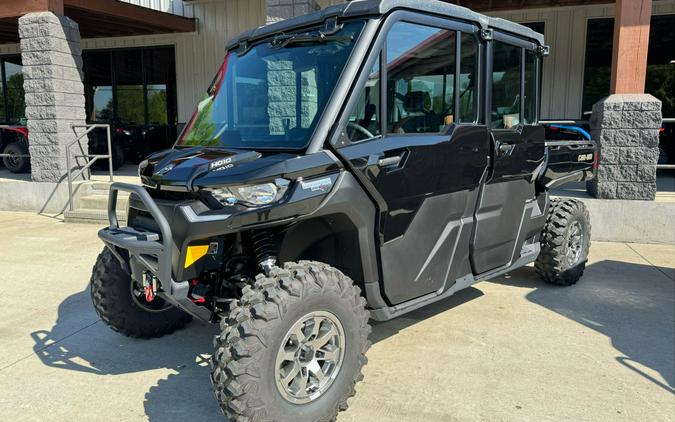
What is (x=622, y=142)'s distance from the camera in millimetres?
7465

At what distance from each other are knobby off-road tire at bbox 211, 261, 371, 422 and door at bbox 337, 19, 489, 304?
16.9 inches

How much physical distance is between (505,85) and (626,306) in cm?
235

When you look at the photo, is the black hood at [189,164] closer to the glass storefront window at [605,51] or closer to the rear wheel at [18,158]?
the rear wheel at [18,158]

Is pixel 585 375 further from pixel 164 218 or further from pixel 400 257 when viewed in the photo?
pixel 164 218

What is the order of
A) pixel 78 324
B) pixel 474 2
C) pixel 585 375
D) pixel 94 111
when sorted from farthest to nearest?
1. pixel 94 111
2. pixel 474 2
3. pixel 78 324
4. pixel 585 375

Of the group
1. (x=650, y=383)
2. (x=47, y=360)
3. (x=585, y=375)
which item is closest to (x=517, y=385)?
(x=585, y=375)

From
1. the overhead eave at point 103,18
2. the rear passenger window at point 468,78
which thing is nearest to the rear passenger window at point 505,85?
the rear passenger window at point 468,78

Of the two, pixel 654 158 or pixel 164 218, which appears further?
pixel 654 158

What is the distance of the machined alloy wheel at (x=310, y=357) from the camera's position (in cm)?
273

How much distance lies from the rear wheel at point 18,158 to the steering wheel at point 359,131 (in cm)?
1156

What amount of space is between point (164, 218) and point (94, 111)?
14451 mm

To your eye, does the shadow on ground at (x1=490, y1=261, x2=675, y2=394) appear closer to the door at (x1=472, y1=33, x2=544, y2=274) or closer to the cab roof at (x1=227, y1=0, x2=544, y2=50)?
the door at (x1=472, y1=33, x2=544, y2=274)

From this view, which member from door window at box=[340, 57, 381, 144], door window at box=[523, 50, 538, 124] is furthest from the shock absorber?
door window at box=[523, 50, 538, 124]

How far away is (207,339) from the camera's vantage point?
4.10 m
